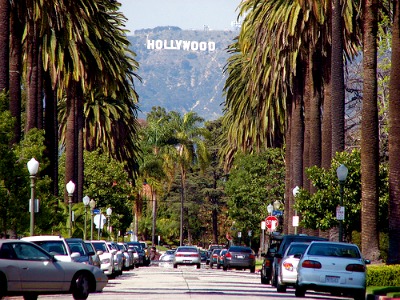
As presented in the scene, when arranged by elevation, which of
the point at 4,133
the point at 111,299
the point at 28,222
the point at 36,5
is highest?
the point at 36,5

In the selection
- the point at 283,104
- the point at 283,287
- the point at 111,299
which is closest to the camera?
the point at 111,299

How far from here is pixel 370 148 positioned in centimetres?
3516

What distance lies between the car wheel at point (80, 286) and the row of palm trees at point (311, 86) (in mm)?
11005

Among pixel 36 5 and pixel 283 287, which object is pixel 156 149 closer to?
pixel 36 5

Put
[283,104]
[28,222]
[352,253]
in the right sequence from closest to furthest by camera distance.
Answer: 1. [352,253]
2. [28,222]
3. [283,104]

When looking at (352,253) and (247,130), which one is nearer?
(352,253)

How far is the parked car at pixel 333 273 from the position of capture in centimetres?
2752

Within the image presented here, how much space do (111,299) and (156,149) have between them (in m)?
97.6

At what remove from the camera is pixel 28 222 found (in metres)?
37.4

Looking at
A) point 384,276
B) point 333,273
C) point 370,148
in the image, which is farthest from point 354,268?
point 370,148

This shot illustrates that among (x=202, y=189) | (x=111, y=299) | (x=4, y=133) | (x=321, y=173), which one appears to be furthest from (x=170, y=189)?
(x=111, y=299)

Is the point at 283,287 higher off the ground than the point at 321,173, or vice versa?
the point at 321,173

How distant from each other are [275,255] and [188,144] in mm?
91348

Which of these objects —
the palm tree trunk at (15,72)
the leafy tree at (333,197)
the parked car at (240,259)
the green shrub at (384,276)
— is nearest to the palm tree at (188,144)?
the parked car at (240,259)
